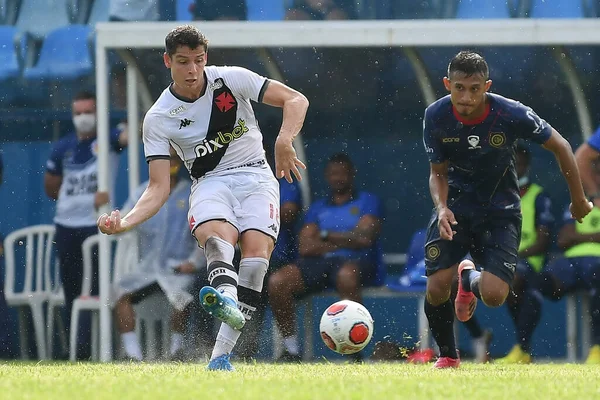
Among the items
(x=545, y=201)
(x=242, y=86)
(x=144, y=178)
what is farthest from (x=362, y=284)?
(x=242, y=86)

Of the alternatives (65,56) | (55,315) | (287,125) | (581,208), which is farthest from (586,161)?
(65,56)

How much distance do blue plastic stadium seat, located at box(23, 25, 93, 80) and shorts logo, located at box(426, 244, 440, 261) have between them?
598cm

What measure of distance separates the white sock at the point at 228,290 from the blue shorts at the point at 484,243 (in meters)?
1.67

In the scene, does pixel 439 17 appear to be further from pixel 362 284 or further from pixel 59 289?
pixel 59 289

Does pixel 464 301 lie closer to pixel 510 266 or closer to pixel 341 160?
pixel 510 266

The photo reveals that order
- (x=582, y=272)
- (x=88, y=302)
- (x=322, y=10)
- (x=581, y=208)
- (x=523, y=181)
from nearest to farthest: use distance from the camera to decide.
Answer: (x=581, y=208), (x=582, y=272), (x=523, y=181), (x=88, y=302), (x=322, y=10)

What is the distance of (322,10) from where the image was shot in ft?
39.4

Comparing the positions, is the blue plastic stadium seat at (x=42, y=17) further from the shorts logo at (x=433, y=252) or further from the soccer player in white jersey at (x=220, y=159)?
the shorts logo at (x=433, y=252)

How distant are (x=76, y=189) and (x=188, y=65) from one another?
502 cm

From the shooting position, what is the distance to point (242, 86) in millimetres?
7641

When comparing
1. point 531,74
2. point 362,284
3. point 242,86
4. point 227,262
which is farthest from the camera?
point 531,74

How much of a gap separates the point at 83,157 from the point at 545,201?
454 centimetres

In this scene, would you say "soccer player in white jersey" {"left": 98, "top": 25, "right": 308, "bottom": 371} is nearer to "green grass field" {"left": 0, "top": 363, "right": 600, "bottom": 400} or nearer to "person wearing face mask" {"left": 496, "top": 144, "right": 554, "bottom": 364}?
"green grass field" {"left": 0, "top": 363, "right": 600, "bottom": 400}

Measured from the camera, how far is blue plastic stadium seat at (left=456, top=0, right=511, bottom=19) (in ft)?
39.8
